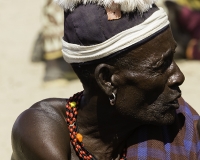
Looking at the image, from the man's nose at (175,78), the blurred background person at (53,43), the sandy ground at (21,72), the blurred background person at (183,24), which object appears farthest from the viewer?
→ the blurred background person at (183,24)

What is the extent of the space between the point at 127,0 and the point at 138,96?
16.3 inches

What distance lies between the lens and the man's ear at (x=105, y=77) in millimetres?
2334

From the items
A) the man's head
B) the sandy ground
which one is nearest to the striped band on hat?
the man's head

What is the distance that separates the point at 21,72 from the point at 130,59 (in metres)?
4.36

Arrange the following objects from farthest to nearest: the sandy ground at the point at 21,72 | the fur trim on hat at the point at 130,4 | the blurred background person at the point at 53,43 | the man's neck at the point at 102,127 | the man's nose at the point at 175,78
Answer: the blurred background person at the point at 53,43 < the sandy ground at the point at 21,72 < the man's neck at the point at 102,127 < the man's nose at the point at 175,78 < the fur trim on hat at the point at 130,4

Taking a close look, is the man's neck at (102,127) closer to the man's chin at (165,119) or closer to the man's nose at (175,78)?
the man's chin at (165,119)

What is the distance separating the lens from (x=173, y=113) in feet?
8.00

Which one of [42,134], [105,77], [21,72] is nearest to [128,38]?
[105,77]

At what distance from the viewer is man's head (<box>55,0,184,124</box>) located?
2.28 metres

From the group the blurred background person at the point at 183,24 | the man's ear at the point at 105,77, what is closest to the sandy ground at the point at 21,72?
the blurred background person at the point at 183,24

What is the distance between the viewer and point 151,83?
235 cm

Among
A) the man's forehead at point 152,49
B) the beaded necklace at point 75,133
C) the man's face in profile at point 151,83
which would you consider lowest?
the beaded necklace at point 75,133

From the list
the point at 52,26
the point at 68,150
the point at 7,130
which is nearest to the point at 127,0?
the point at 68,150

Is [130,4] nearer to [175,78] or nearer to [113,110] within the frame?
[175,78]
